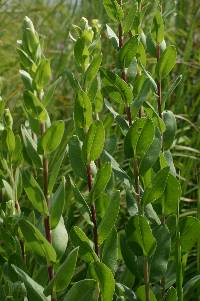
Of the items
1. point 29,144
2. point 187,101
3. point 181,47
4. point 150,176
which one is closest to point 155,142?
point 150,176

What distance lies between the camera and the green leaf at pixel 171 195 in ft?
2.54

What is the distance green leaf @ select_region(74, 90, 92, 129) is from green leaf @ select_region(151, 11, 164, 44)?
211 millimetres

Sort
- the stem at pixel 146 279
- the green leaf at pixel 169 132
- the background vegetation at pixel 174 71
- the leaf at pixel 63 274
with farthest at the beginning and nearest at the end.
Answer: the background vegetation at pixel 174 71 < the green leaf at pixel 169 132 < the stem at pixel 146 279 < the leaf at pixel 63 274

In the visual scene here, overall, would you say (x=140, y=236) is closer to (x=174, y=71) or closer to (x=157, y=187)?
(x=157, y=187)

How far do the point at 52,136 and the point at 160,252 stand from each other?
0.70 feet

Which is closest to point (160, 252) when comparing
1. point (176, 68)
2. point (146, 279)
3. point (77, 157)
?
point (146, 279)

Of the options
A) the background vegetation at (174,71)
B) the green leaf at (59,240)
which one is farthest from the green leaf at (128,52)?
the background vegetation at (174,71)

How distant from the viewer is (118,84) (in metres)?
0.78

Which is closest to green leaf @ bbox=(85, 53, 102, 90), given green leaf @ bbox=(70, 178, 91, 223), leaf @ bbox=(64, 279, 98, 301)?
green leaf @ bbox=(70, 178, 91, 223)

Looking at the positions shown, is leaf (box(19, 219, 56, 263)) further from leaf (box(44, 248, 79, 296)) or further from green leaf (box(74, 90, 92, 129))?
green leaf (box(74, 90, 92, 129))

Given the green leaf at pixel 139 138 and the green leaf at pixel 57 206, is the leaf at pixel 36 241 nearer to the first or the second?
the green leaf at pixel 57 206

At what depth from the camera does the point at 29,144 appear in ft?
2.27

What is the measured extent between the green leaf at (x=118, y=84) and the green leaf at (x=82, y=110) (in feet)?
0.30

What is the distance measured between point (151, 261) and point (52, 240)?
0.15m
